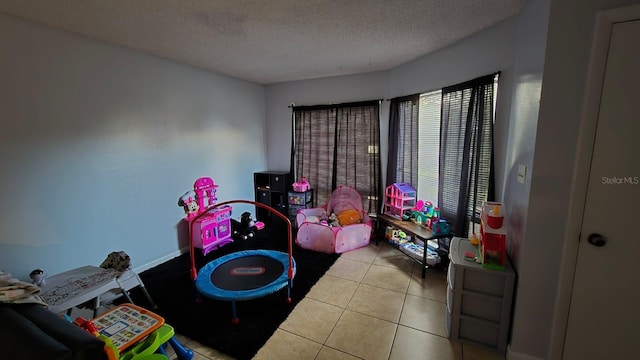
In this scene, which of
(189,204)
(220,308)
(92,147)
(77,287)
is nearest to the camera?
(77,287)

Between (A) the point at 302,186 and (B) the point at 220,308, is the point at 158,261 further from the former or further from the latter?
(A) the point at 302,186

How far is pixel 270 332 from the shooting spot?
203 cm

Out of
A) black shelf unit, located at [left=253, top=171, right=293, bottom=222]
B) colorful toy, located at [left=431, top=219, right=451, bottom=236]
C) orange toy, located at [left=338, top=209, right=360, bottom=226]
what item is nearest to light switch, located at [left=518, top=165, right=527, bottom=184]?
colorful toy, located at [left=431, top=219, right=451, bottom=236]

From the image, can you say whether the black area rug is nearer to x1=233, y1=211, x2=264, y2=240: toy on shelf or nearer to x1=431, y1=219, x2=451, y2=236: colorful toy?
x1=233, y1=211, x2=264, y2=240: toy on shelf

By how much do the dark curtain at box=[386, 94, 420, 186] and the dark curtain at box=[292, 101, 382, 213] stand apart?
25 centimetres

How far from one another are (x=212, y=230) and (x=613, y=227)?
3.70 metres

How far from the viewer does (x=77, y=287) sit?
1.95 metres

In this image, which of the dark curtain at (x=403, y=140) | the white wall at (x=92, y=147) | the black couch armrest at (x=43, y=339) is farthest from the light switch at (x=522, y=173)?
the white wall at (x=92, y=147)

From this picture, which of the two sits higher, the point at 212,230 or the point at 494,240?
the point at 494,240

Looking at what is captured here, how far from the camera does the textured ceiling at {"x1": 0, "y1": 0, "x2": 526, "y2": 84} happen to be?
6.08 feet

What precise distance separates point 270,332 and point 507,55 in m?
3.06

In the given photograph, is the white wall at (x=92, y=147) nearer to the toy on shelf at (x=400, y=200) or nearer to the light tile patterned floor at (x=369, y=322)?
the light tile patterned floor at (x=369, y=322)

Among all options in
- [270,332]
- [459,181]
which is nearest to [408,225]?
[459,181]

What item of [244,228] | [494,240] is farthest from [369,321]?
[244,228]
